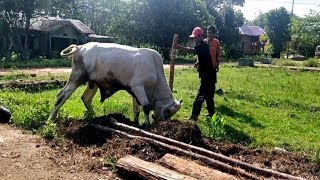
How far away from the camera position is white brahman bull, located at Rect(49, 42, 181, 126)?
829cm

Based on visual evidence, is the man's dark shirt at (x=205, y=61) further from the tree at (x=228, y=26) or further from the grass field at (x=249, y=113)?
the tree at (x=228, y=26)

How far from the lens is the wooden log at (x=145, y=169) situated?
5379mm

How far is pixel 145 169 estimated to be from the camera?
18.6ft

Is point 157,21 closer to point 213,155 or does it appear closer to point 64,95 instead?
point 64,95

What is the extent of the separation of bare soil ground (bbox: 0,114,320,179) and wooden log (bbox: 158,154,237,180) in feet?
1.67

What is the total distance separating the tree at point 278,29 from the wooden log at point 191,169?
188 feet

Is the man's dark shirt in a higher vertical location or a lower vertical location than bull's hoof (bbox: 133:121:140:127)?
higher

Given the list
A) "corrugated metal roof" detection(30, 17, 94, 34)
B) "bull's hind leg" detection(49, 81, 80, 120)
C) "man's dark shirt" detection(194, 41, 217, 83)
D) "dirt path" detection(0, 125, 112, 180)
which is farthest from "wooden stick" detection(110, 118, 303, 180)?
"corrugated metal roof" detection(30, 17, 94, 34)

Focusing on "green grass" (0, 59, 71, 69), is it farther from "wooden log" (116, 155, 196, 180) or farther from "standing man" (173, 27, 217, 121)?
"wooden log" (116, 155, 196, 180)

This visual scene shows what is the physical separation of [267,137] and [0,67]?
19.7 meters

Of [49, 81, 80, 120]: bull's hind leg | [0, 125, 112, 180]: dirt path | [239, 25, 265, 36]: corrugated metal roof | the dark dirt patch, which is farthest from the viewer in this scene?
[239, 25, 265, 36]: corrugated metal roof

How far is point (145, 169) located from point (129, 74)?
3.04 metres

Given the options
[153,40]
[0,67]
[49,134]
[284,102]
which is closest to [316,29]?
[153,40]

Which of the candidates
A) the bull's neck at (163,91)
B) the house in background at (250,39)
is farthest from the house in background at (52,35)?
the house in background at (250,39)
